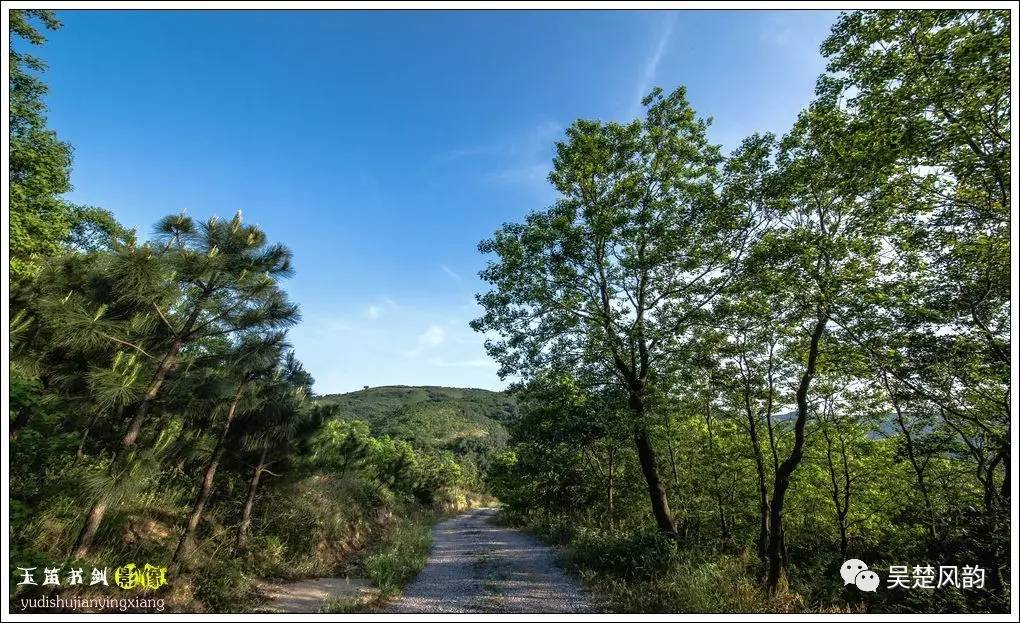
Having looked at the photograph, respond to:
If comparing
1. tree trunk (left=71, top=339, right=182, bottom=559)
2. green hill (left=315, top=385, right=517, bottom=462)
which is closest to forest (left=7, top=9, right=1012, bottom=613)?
tree trunk (left=71, top=339, right=182, bottom=559)

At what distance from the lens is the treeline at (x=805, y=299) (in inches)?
256

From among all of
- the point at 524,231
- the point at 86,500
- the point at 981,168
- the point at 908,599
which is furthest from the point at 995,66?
the point at 86,500

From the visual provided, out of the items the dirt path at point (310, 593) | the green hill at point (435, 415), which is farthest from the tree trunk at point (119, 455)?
the green hill at point (435, 415)

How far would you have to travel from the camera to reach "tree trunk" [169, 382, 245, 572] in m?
7.88

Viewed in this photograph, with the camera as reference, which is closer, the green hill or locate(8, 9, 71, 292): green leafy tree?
locate(8, 9, 71, 292): green leafy tree

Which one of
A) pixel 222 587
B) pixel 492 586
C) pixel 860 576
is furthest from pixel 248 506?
pixel 860 576

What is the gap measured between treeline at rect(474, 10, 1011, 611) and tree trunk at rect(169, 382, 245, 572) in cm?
707

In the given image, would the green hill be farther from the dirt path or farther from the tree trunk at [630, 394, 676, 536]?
the tree trunk at [630, 394, 676, 536]

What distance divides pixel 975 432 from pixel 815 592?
6.58 m

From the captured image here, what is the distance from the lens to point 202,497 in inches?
336

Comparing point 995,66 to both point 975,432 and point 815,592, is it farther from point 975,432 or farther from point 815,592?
point 815,592

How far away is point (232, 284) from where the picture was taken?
655 centimetres

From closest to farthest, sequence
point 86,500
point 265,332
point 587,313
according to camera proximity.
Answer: point 86,500 < point 265,332 < point 587,313

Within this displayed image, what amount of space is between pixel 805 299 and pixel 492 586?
34.0 ft
